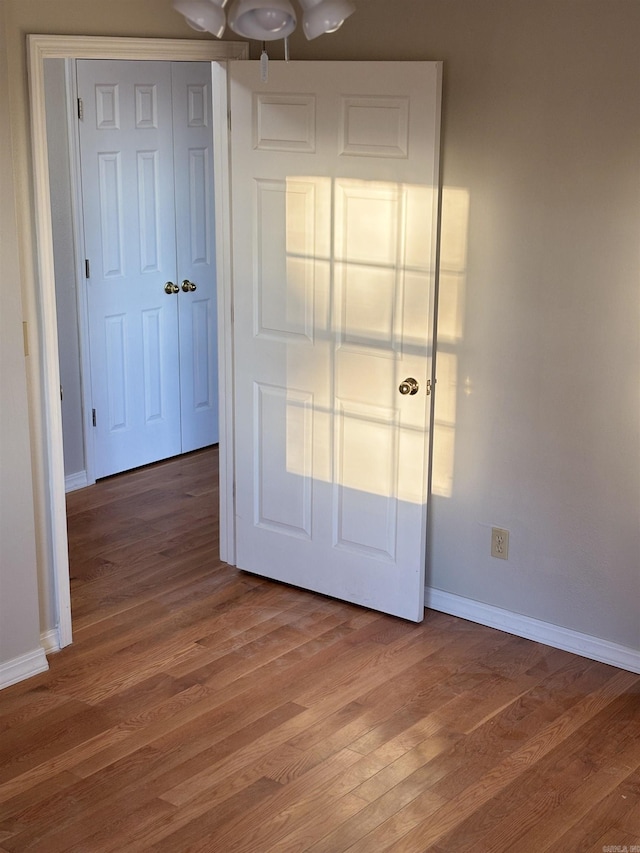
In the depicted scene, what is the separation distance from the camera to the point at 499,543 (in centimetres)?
380

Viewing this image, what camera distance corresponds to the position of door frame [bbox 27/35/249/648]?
332 centimetres

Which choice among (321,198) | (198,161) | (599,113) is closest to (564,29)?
(599,113)

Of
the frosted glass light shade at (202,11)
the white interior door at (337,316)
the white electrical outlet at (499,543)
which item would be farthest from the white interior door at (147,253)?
the frosted glass light shade at (202,11)

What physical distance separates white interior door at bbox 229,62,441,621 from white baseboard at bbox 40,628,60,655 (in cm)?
93

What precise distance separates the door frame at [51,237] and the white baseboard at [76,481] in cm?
139

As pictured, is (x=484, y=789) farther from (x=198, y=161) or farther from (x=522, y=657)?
(x=198, y=161)

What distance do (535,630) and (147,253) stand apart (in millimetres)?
2844

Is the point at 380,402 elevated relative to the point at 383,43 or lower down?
lower down

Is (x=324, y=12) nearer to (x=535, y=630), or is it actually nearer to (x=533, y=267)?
(x=533, y=267)

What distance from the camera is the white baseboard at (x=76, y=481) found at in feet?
17.2

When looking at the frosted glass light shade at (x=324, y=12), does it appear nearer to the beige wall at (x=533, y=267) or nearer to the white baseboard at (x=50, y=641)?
the beige wall at (x=533, y=267)

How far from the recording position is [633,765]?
3.04 m

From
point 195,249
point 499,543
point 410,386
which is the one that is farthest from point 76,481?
point 499,543

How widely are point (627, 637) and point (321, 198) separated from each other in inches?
74.1
